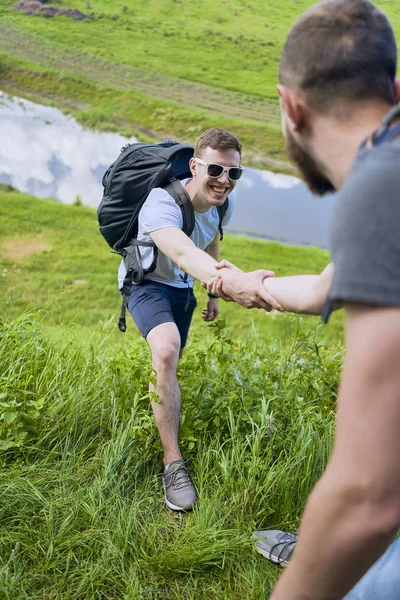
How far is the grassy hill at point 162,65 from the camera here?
92.7 feet

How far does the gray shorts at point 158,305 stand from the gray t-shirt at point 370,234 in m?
1.99

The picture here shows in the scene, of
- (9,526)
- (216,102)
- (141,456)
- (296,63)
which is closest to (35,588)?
(9,526)

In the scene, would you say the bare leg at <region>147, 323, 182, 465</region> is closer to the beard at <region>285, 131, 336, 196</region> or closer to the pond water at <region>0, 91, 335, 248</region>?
the beard at <region>285, 131, 336, 196</region>

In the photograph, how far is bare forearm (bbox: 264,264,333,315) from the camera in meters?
2.23

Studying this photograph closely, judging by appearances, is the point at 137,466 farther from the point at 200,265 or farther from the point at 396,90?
the point at 396,90

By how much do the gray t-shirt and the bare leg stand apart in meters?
1.83

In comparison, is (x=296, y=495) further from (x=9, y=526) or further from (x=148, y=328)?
(x=9, y=526)

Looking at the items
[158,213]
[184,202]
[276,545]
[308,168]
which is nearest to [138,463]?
[276,545]

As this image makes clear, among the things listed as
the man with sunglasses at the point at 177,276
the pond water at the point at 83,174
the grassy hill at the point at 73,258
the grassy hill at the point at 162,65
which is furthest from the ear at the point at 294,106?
the grassy hill at the point at 162,65

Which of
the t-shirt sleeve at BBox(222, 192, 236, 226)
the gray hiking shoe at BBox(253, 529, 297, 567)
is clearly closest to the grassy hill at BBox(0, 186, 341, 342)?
the t-shirt sleeve at BBox(222, 192, 236, 226)

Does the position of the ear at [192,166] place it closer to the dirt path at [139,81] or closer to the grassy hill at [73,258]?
the grassy hill at [73,258]

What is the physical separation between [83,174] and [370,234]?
30.1 meters

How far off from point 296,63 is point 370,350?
0.60m

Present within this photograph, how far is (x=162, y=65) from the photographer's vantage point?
30047 millimetres
